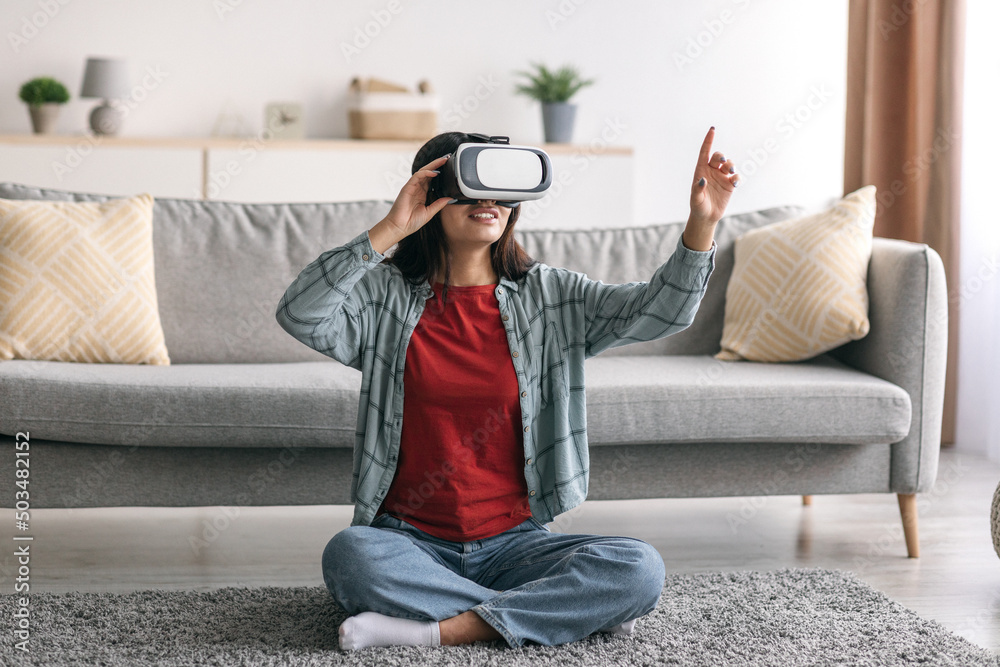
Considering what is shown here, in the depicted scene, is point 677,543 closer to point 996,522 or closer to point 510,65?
point 996,522

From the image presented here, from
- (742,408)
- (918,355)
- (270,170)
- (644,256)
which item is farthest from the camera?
(270,170)

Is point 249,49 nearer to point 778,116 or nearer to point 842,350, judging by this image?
point 778,116

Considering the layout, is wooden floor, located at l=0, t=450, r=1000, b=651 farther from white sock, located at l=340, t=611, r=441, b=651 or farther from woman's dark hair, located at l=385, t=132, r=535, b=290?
woman's dark hair, located at l=385, t=132, r=535, b=290

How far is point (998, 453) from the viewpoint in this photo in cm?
311

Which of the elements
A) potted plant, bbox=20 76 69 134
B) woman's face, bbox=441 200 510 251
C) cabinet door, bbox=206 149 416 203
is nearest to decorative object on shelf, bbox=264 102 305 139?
cabinet door, bbox=206 149 416 203

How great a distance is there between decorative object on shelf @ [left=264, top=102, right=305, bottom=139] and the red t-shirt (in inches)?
96.7

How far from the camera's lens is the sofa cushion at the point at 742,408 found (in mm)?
1975

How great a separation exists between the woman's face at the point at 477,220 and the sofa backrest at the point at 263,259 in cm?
95

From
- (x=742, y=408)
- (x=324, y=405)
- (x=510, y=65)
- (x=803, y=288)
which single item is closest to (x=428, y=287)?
(x=324, y=405)

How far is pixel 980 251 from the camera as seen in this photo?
321cm

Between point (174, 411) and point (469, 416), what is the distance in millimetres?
679

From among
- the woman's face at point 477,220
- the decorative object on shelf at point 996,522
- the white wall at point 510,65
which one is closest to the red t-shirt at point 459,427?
the woman's face at point 477,220

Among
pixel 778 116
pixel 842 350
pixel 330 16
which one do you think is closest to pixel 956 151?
pixel 778 116

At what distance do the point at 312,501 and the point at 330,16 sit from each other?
8.08 ft
